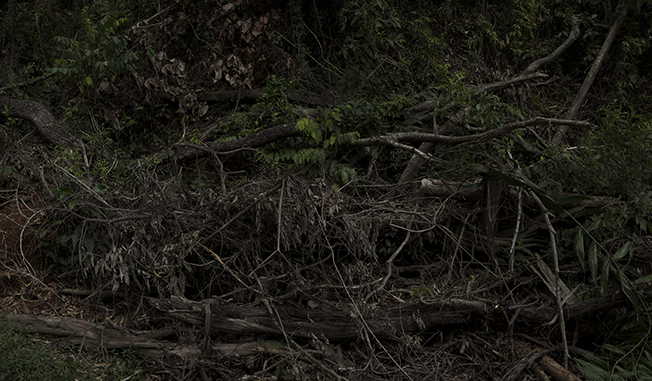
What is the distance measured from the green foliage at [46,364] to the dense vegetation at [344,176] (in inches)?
14.7

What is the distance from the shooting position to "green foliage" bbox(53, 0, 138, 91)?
21.3 feet

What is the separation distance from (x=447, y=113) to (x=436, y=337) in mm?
2761

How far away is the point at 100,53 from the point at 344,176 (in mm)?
3478

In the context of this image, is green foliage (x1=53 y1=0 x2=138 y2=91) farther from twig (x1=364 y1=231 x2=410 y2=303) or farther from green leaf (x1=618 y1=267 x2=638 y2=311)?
green leaf (x1=618 y1=267 x2=638 y2=311)

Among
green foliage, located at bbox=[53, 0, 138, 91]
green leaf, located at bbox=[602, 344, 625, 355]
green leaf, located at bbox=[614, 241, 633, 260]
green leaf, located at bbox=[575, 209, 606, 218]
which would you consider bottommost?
green leaf, located at bbox=[602, 344, 625, 355]

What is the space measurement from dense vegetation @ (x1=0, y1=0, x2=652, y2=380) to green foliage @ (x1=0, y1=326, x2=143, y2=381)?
0.37 m

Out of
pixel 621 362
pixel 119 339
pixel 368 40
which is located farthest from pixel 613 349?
pixel 368 40

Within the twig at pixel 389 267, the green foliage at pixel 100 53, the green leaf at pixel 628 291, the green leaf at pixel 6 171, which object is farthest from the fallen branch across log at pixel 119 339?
the green foliage at pixel 100 53

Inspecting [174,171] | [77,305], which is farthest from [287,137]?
[77,305]

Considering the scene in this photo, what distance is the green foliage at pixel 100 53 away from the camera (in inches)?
255

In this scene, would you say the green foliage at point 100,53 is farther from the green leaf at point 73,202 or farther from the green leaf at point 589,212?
the green leaf at point 589,212

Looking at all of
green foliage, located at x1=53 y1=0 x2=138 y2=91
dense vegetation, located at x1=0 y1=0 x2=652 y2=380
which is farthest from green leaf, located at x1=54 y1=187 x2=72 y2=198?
green foliage, located at x1=53 y1=0 x2=138 y2=91

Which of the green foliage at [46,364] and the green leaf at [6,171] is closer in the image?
the green foliage at [46,364]

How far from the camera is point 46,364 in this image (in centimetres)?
400
